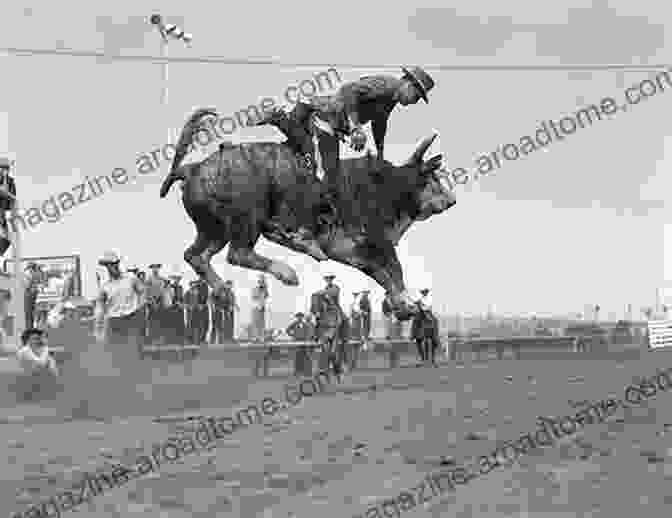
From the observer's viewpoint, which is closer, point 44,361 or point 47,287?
point 44,361

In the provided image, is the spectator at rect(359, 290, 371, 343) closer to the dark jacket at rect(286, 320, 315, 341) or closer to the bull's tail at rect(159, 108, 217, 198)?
the dark jacket at rect(286, 320, 315, 341)

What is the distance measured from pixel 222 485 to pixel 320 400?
367 cm

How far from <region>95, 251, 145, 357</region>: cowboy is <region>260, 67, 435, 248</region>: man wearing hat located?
259 cm

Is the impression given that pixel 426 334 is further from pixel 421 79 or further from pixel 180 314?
pixel 421 79

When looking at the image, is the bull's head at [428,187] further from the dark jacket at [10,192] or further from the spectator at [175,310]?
the spectator at [175,310]

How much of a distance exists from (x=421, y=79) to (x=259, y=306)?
9018 millimetres

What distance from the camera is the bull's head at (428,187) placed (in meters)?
8.27

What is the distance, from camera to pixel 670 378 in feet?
27.0

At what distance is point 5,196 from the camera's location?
28.3 ft

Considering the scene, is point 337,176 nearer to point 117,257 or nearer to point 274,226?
point 274,226

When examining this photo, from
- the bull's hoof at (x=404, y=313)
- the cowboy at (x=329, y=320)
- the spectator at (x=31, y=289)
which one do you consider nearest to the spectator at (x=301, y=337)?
the cowboy at (x=329, y=320)

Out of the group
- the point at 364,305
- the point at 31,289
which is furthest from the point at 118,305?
the point at 364,305

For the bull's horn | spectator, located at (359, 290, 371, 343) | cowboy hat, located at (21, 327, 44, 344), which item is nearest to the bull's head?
the bull's horn

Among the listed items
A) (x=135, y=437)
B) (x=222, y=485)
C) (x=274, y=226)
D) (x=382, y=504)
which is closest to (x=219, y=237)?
(x=274, y=226)
